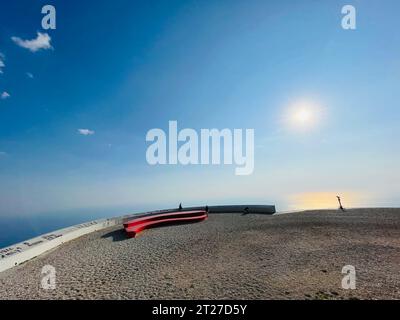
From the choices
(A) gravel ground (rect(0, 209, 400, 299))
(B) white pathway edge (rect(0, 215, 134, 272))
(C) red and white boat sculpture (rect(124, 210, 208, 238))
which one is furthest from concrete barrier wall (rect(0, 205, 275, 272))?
(C) red and white boat sculpture (rect(124, 210, 208, 238))

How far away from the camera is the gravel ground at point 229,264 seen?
9.45m

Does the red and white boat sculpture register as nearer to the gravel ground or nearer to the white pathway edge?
the gravel ground

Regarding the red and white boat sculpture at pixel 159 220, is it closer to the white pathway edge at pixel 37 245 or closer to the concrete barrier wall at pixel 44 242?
the concrete barrier wall at pixel 44 242

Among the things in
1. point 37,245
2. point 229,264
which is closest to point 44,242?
point 37,245

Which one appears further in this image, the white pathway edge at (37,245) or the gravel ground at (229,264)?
the white pathway edge at (37,245)

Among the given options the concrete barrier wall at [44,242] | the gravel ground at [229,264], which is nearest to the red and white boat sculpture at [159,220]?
the gravel ground at [229,264]

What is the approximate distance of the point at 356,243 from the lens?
14414 millimetres

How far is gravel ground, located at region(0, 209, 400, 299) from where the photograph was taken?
31.0ft

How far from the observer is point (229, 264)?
1227 centimetres
